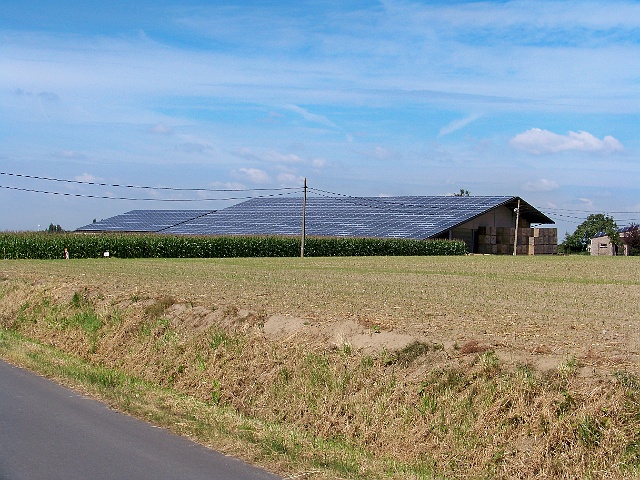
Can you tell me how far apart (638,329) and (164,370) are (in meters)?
7.78

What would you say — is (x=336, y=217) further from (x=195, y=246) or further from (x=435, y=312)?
(x=435, y=312)

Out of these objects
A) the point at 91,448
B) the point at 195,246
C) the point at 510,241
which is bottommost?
the point at 91,448

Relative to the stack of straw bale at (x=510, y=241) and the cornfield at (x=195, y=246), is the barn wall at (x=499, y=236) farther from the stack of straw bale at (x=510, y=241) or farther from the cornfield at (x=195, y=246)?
the cornfield at (x=195, y=246)

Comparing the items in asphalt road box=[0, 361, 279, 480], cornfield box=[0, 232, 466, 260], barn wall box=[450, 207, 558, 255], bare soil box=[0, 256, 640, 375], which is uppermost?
barn wall box=[450, 207, 558, 255]

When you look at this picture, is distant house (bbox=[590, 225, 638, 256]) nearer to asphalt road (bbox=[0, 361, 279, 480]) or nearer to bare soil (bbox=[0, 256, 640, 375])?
bare soil (bbox=[0, 256, 640, 375])

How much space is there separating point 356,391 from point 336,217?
7657 centimetres

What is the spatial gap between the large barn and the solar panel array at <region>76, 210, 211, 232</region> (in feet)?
0.62

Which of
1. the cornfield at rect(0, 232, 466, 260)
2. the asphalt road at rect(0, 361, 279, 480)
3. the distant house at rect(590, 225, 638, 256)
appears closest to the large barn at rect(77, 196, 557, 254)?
the cornfield at rect(0, 232, 466, 260)

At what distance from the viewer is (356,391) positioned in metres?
9.88

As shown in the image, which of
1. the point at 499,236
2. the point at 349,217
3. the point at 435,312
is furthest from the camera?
the point at 349,217

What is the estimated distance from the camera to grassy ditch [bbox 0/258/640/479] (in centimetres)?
782

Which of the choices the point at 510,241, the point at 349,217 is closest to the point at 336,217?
the point at 349,217

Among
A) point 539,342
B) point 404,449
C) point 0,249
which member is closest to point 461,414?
point 404,449

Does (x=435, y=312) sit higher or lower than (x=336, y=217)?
lower
